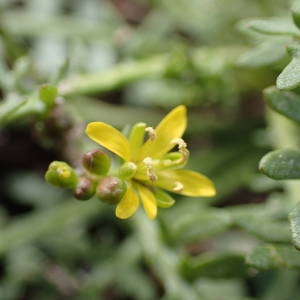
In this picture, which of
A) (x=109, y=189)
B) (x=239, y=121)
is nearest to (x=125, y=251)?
(x=239, y=121)

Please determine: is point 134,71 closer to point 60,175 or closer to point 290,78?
point 60,175

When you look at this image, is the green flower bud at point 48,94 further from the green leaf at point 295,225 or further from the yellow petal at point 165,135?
the green leaf at point 295,225

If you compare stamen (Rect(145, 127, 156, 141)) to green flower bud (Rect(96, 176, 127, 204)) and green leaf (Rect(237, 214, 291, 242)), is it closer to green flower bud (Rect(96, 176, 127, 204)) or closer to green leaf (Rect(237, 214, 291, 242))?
green flower bud (Rect(96, 176, 127, 204))

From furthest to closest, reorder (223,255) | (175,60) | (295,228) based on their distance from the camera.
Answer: (175,60) → (223,255) → (295,228)

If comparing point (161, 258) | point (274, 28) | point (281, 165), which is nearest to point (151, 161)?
point (281, 165)

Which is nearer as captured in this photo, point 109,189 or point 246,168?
point 109,189

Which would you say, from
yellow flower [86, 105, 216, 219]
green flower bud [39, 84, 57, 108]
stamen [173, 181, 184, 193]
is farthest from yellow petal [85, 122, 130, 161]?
green flower bud [39, 84, 57, 108]

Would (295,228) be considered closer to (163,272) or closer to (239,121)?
(163,272)
